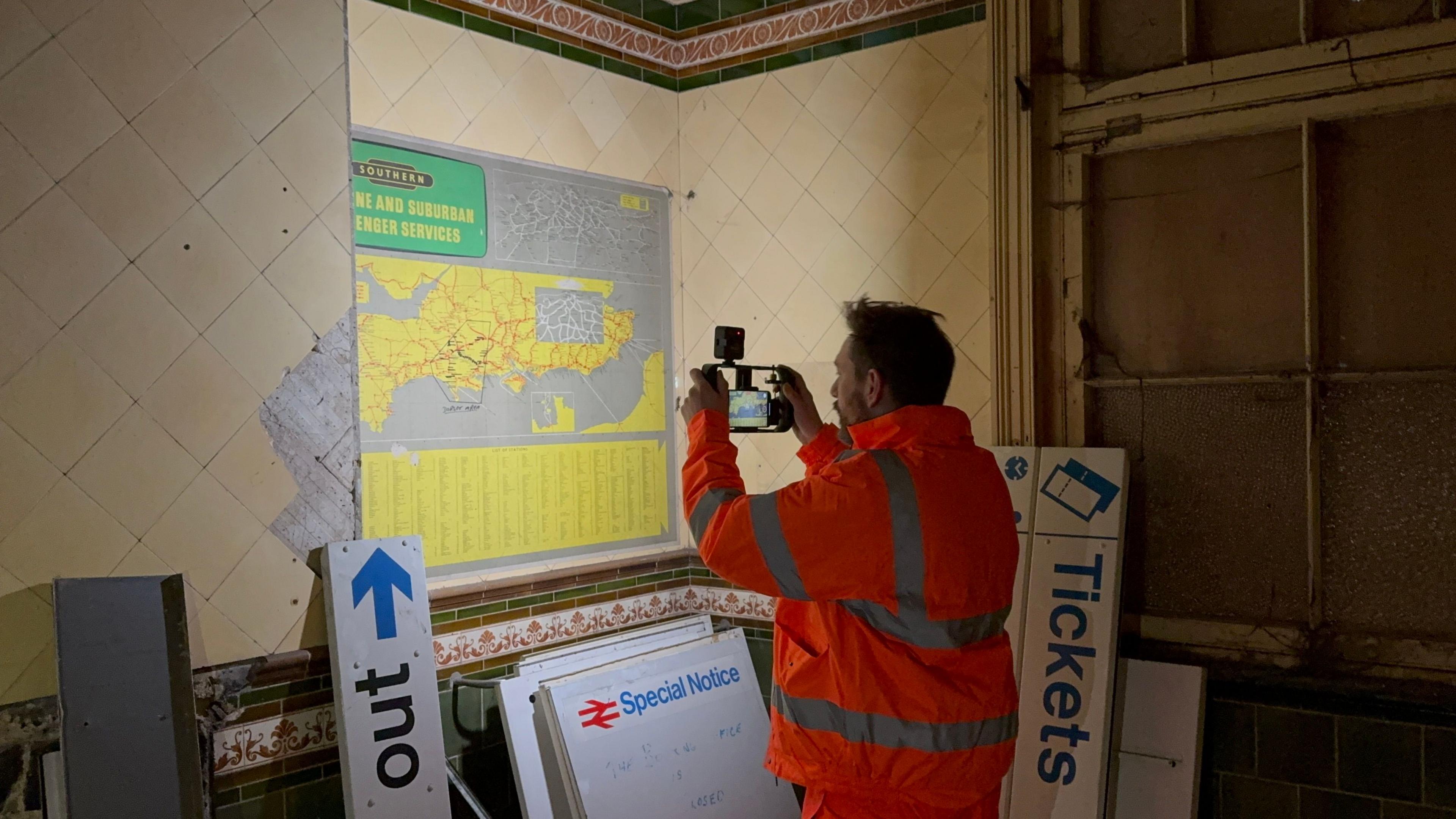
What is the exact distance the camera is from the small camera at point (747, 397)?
186cm

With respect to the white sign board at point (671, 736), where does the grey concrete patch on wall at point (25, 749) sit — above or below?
above

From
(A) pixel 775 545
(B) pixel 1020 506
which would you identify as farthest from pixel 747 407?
(B) pixel 1020 506

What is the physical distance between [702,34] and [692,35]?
0.14 feet

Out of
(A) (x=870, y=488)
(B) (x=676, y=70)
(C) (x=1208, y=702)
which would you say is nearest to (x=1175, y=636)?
(C) (x=1208, y=702)

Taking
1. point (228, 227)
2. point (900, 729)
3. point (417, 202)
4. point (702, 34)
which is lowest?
point (900, 729)

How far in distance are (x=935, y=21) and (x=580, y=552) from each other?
1978 mm

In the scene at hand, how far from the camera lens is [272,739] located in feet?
7.55

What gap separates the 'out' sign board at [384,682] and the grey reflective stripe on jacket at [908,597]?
1234 millimetres

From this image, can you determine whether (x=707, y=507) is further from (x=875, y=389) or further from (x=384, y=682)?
(x=384, y=682)

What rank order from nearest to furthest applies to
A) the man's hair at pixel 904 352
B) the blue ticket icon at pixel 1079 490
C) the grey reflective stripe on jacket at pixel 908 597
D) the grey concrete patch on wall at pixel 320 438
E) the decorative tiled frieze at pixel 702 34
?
1. the grey reflective stripe on jacket at pixel 908 597
2. the man's hair at pixel 904 352
3. the grey concrete patch on wall at pixel 320 438
4. the blue ticket icon at pixel 1079 490
5. the decorative tiled frieze at pixel 702 34

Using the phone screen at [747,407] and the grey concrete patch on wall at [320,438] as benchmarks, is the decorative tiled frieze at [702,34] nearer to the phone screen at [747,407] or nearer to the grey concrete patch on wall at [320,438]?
the grey concrete patch on wall at [320,438]

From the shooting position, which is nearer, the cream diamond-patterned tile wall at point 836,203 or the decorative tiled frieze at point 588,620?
the decorative tiled frieze at point 588,620

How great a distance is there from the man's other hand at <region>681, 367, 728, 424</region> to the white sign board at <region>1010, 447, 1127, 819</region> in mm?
Result: 1151

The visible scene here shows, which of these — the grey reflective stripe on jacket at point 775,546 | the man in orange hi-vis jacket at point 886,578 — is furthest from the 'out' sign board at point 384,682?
the grey reflective stripe on jacket at point 775,546
